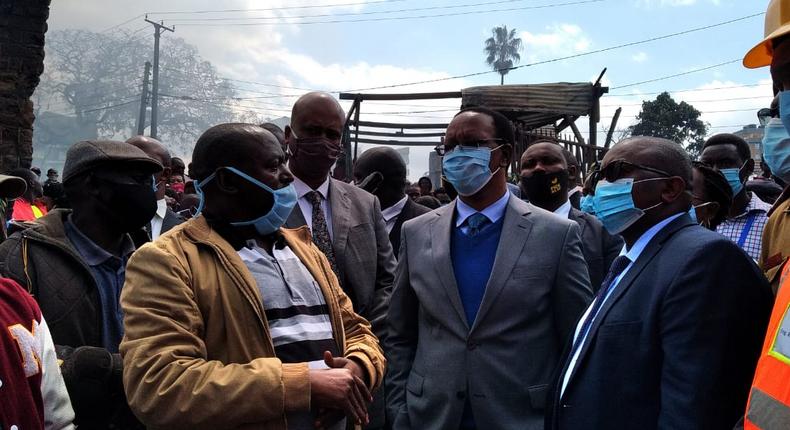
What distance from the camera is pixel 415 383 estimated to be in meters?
2.83

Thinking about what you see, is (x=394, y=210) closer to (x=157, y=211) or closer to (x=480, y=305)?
(x=157, y=211)

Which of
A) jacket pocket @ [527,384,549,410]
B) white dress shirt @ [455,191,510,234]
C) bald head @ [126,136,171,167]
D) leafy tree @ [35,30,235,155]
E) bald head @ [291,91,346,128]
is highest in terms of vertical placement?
leafy tree @ [35,30,235,155]

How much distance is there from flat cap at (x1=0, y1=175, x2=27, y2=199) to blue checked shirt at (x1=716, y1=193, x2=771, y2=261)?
14.5ft

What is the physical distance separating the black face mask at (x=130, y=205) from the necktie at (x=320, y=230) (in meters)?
0.83

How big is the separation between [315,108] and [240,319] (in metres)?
1.68

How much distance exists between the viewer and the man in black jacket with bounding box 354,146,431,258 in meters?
4.84

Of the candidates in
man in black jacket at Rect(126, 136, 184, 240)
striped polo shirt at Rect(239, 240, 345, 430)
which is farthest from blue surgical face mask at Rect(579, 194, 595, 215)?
man in black jacket at Rect(126, 136, 184, 240)

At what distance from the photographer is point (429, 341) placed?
112 inches

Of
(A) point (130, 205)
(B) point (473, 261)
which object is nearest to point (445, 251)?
(B) point (473, 261)

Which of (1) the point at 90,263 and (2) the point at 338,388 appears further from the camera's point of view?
(1) the point at 90,263

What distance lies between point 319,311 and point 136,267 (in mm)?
664

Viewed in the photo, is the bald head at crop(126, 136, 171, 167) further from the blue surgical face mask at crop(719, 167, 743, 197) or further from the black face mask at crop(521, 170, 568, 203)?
the blue surgical face mask at crop(719, 167, 743, 197)

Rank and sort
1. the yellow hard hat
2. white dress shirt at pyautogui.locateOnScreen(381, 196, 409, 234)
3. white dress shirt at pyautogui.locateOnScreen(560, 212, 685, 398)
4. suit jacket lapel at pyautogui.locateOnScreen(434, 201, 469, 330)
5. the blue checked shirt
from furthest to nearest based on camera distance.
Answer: white dress shirt at pyautogui.locateOnScreen(381, 196, 409, 234) → the blue checked shirt → suit jacket lapel at pyautogui.locateOnScreen(434, 201, 469, 330) → white dress shirt at pyautogui.locateOnScreen(560, 212, 685, 398) → the yellow hard hat

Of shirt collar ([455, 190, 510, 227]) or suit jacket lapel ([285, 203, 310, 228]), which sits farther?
suit jacket lapel ([285, 203, 310, 228])
